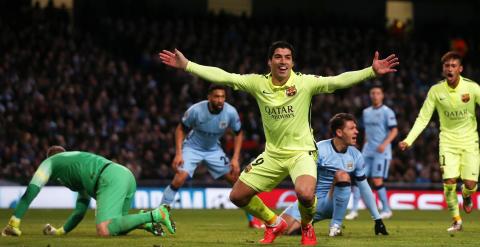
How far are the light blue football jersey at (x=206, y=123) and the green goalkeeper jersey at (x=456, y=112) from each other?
3.01 meters

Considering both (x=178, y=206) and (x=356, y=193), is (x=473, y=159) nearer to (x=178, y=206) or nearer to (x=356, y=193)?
(x=356, y=193)

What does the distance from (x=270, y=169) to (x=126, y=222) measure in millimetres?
1853

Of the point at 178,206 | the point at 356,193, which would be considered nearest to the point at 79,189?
the point at 356,193

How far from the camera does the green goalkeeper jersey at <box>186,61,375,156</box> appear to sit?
11.4 m

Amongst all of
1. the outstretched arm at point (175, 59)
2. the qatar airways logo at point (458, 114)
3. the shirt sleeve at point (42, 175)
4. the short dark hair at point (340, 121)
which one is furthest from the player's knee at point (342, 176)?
the shirt sleeve at point (42, 175)

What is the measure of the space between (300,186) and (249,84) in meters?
1.33

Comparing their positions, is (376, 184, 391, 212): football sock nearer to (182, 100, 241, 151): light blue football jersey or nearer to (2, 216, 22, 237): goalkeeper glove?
(182, 100, 241, 151): light blue football jersey

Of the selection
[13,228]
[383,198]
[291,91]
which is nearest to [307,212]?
[291,91]

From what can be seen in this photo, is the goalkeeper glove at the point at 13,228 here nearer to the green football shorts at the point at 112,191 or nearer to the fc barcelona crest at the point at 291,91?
the green football shorts at the point at 112,191

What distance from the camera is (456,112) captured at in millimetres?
15070

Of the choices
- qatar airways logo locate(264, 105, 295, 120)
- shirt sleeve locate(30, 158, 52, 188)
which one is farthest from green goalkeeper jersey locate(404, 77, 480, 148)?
shirt sleeve locate(30, 158, 52, 188)

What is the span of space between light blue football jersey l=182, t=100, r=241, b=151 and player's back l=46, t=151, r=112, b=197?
3.98 metres

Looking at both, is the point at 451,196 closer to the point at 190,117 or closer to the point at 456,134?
the point at 456,134

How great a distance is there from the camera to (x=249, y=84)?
A: 11.5 meters
